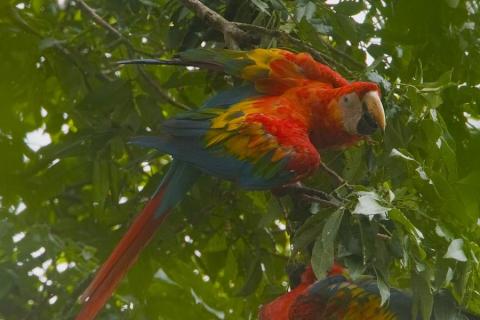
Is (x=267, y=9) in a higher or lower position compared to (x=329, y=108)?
higher

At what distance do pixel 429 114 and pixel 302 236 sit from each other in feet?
0.86

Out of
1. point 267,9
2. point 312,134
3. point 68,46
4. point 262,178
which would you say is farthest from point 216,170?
point 68,46

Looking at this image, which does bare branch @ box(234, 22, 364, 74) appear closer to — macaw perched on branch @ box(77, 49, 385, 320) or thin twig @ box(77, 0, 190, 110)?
macaw perched on branch @ box(77, 49, 385, 320)

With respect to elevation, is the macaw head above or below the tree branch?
above

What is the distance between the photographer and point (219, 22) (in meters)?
1.67

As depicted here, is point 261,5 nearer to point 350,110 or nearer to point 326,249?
point 350,110

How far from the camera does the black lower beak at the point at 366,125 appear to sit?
5.01 feet

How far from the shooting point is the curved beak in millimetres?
1499

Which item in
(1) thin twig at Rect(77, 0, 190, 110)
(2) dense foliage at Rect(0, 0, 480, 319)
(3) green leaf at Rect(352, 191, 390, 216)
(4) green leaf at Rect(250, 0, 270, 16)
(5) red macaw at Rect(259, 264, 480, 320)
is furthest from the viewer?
(1) thin twig at Rect(77, 0, 190, 110)

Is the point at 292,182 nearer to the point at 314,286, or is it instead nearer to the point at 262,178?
the point at 262,178

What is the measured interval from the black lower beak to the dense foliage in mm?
24

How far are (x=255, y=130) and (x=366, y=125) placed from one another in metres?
0.18

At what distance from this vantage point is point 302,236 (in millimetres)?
1386

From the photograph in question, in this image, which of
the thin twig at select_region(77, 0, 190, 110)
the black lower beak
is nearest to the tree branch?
the thin twig at select_region(77, 0, 190, 110)
